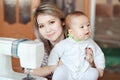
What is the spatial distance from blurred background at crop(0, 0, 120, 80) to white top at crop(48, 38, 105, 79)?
8.42ft

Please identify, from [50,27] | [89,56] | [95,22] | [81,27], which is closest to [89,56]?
[89,56]

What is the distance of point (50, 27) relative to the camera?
1519 mm

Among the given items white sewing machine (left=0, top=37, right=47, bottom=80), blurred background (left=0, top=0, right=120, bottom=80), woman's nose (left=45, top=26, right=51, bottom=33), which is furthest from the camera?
blurred background (left=0, top=0, right=120, bottom=80)

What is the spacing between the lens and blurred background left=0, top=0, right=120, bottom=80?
3984mm

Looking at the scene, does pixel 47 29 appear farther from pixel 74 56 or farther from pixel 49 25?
pixel 74 56

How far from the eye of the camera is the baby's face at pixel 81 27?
132cm

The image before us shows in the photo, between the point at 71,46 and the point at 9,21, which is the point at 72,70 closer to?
the point at 71,46

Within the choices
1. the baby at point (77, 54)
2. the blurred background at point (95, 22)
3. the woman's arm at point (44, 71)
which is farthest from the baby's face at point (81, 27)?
the blurred background at point (95, 22)

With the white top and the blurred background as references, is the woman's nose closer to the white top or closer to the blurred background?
the white top

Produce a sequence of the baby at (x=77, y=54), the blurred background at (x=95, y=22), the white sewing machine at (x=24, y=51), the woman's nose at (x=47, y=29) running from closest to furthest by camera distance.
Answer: the white sewing machine at (x=24, y=51)
the baby at (x=77, y=54)
the woman's nose at (x=47, y=29)
the blurred background at (x=95, y=22)

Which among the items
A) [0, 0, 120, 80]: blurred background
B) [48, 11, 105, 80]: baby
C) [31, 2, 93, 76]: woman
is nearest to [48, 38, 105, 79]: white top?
[48, 11, 105, 80]: baby

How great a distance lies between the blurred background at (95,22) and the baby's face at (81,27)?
2.58 m

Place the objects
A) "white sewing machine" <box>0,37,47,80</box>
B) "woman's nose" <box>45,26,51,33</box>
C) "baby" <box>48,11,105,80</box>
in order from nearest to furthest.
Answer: "white sewing machine" <box>0,37,47,80</box> → "baby" <box>48,11,105,80</box> → "woman's nose" <box>45,26,51,33</box>

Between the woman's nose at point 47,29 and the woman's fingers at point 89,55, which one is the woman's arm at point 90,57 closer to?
the woman's fingers at point 89,55
